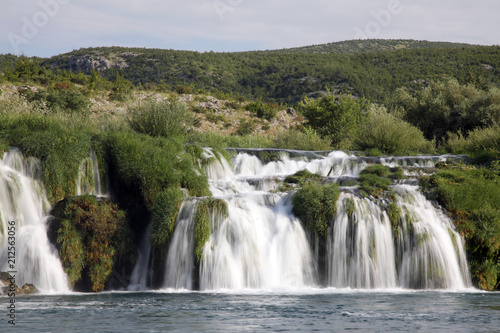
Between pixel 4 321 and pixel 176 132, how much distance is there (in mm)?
13734

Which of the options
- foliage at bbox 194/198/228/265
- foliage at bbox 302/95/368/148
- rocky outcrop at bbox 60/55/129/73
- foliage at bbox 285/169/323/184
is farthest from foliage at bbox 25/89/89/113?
rocky outcrop at bbox 60/55/129/73

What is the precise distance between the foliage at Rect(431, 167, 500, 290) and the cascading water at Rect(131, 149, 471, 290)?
37 centimetres

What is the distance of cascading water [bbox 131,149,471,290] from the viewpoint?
45.3 feet

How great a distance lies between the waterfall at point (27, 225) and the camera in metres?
13.1

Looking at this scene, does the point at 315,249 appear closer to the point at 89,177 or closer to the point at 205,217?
the point at 205,217

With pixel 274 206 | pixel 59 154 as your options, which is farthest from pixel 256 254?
pixel 59 154

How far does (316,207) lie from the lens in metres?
14.8

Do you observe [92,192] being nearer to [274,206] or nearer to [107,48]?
[274,206]

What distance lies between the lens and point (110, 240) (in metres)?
14.2

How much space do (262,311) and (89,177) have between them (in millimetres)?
8113

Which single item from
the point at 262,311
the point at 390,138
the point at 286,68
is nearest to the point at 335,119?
the point at 390,138

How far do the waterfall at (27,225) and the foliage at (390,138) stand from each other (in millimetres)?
16706

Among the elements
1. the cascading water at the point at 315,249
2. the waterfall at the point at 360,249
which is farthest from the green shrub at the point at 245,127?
the waterfall at the point at 360,249

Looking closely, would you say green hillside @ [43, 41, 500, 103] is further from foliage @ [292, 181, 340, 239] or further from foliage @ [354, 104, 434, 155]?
foliage @ [292, 181, 340, 239]
